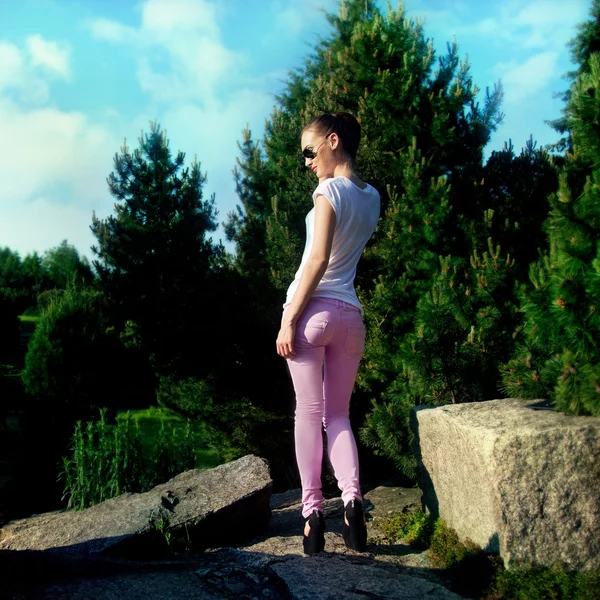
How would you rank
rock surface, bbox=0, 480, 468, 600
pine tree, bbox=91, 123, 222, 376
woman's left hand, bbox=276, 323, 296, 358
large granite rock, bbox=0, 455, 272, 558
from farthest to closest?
1. pine tree, bbox=91, 123, 222, 376
2. large granite rock, bbox=0, 455, 272, 558
3. woman's left hand, bbox=276, 323, 296, 358
4. rock surface, bbox=0, 480, 468, 600

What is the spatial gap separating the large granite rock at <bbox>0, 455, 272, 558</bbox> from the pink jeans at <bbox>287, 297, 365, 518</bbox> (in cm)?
106

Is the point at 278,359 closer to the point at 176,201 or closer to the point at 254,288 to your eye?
the point at 254,288

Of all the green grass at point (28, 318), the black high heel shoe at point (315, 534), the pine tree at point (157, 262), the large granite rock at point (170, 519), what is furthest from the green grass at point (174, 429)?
the green grass at point (28, 318)

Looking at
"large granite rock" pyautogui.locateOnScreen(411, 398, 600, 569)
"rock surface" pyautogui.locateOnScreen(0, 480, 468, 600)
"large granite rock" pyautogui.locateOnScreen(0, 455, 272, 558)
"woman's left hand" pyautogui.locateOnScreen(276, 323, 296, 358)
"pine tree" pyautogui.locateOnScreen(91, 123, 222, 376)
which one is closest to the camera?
"rock surface" pyautogui.locateOnScreen(0, 480, 468, 600)

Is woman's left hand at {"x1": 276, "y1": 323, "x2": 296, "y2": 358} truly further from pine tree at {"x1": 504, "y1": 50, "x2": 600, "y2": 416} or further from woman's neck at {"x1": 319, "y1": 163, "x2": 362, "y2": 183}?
pine tree at {"x1": 504, "y1": 50, "x2": 600, "y2": 416}

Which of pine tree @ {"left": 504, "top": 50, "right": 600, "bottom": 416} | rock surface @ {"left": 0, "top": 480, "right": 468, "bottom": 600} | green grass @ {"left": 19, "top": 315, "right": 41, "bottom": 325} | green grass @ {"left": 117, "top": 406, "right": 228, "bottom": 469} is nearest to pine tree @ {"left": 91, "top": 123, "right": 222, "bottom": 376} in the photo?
green grass @ {"left": 117, "top": 406, "right": 228, "bottom": 469}

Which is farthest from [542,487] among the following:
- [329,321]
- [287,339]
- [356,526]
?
[287,339]

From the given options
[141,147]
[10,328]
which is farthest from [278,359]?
[10,328]

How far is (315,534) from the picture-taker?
3498mm

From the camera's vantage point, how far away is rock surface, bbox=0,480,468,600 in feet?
10.0

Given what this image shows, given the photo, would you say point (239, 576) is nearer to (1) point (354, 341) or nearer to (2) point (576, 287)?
(1) point (354, 341)

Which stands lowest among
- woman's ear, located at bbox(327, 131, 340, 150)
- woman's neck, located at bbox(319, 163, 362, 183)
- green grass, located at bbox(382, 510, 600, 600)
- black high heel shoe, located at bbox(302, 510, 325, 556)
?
green grass, located at bbox(382, 510, 600, 600)

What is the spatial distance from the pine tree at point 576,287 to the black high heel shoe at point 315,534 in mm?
1301

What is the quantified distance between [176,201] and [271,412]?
2.55 metres
